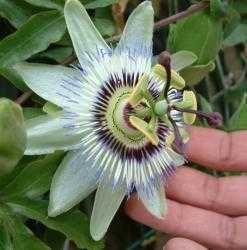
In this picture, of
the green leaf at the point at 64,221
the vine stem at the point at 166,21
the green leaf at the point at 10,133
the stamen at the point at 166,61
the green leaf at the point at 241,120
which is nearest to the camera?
the green leaf at the point at 10,133

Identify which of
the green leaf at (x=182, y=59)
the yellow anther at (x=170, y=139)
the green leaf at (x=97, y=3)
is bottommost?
the yellow anther at (x=170, y=139)

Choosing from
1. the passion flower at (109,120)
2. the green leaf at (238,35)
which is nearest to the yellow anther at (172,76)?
the passion flower at (109,120)

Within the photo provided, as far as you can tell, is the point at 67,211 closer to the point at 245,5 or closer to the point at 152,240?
the point at 152,240

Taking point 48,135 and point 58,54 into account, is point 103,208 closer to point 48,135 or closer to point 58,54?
point 48,135

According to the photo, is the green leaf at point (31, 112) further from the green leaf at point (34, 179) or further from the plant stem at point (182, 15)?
the plant stem at point (182, 15)

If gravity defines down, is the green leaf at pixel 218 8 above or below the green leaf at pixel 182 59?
above

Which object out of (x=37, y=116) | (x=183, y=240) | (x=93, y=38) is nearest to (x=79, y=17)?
(x=93, y=38)

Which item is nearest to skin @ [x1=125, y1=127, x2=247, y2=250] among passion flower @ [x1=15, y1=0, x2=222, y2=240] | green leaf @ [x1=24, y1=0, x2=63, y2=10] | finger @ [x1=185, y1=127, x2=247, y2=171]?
finger @ [x1=185, y1=127, x2=247, y2=171]

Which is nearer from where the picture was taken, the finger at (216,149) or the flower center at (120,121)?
the flower center at (120,121)
